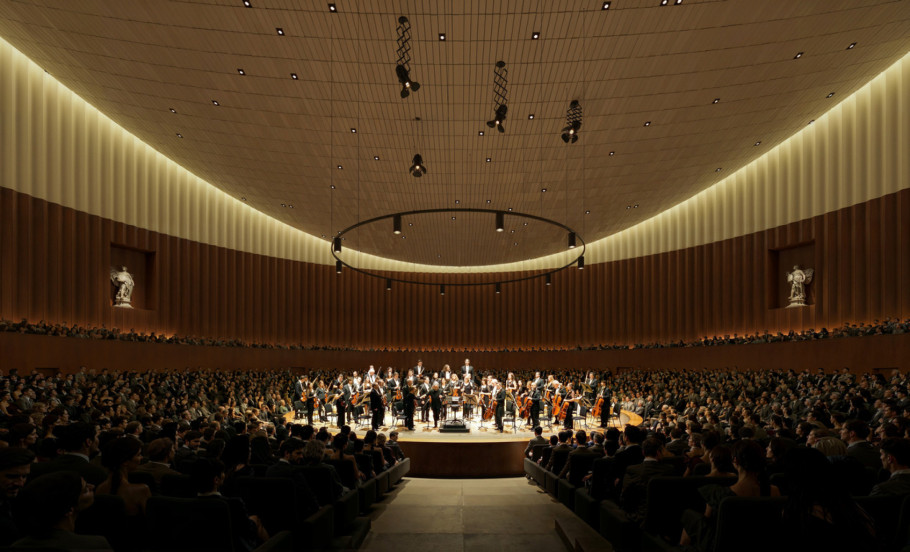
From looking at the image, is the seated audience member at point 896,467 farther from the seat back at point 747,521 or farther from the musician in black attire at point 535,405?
the musician in black attire at point 535,405

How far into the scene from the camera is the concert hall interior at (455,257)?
4.45 m

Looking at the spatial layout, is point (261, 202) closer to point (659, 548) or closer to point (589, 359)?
point (589, 359)

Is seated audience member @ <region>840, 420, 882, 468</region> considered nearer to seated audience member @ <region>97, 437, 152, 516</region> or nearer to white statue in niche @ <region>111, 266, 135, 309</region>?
seated audience member @ <region>97, 437, 152, 516</region>

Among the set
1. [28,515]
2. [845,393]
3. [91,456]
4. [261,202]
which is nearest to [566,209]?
[261,202]

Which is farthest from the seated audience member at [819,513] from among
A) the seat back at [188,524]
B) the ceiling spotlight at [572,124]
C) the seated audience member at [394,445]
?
the ceiling spotlight at [572,124]

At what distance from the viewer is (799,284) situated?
62.3 ft

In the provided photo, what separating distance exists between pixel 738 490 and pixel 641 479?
1462 millimetres

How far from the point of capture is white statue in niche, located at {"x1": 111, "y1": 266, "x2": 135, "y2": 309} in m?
19.5

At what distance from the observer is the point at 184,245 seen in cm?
2236

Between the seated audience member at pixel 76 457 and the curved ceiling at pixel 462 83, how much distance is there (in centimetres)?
709

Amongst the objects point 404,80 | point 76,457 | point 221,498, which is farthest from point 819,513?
point 404,80

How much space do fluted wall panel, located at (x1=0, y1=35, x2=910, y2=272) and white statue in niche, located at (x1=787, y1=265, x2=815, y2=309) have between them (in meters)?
1.50

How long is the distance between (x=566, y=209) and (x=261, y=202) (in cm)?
1010

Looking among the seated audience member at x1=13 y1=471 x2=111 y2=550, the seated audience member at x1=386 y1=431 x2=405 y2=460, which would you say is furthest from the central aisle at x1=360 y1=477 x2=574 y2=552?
the seated audience member at x1=13 y1=471 x2=111 y2=550
